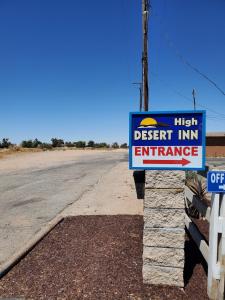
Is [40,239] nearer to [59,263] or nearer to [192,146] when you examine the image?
[59,263]

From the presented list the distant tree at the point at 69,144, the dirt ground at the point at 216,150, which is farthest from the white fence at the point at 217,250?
the distant tree at the point at 69,144

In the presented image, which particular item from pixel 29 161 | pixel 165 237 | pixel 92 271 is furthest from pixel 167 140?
pixel 29 161

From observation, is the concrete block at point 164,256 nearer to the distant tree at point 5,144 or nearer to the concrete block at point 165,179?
the concrete block at point 165,179

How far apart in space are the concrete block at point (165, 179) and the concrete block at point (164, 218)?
0.31m

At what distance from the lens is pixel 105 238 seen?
6.50 m

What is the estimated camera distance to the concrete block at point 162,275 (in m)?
4.50

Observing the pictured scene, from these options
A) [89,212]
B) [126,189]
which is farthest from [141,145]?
[126,189]

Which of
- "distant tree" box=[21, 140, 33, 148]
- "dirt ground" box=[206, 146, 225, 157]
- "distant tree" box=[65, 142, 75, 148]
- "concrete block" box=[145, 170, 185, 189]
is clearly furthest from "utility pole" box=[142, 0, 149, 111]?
"distant tree" box=[65, 142, 75, 148]

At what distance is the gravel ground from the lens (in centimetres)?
436

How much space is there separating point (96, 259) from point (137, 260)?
0.63 meters

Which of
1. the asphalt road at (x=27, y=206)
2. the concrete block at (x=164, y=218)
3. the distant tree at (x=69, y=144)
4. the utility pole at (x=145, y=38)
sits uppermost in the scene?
the utility pole at (x=145, y=38)

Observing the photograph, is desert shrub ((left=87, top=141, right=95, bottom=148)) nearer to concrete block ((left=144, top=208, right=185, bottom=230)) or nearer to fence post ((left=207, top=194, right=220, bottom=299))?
concrete block ((left=144, top=208, right=185, bottom=230))

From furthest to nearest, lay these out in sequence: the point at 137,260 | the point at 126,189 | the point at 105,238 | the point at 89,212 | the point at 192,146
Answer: the point at 126,189
the point at 89,212
the point at 105,238
the point at 137,260
the point at 192,146

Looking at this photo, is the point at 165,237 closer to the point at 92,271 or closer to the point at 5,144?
the point at 92,271
